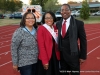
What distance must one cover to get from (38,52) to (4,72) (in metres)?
2.90

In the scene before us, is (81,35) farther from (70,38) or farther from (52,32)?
(52,32)

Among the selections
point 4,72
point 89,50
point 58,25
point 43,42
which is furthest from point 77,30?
point 89,50

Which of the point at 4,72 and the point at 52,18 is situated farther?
the point at 4,72

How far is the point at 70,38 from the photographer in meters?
3.63

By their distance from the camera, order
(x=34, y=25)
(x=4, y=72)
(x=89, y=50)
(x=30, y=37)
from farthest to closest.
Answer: (x=89, y=50) → (x=4, y=72) → (x=34, y=25) → (x=30, y=37)

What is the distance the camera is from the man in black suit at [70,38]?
3.65m

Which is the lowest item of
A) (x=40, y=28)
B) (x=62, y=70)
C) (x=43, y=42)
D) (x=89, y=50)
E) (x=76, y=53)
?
(x=89, y=50)

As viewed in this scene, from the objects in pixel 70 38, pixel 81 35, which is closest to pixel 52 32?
pixel 70 38

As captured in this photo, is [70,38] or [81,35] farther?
[81,35]

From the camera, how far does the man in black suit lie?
3650 mm

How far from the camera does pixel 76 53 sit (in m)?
3.73

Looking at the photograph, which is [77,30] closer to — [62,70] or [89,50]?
[62,70]

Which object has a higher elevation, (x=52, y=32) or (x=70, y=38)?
(x=52, y=32)

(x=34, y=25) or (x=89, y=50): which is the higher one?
(x=34, y=25)
